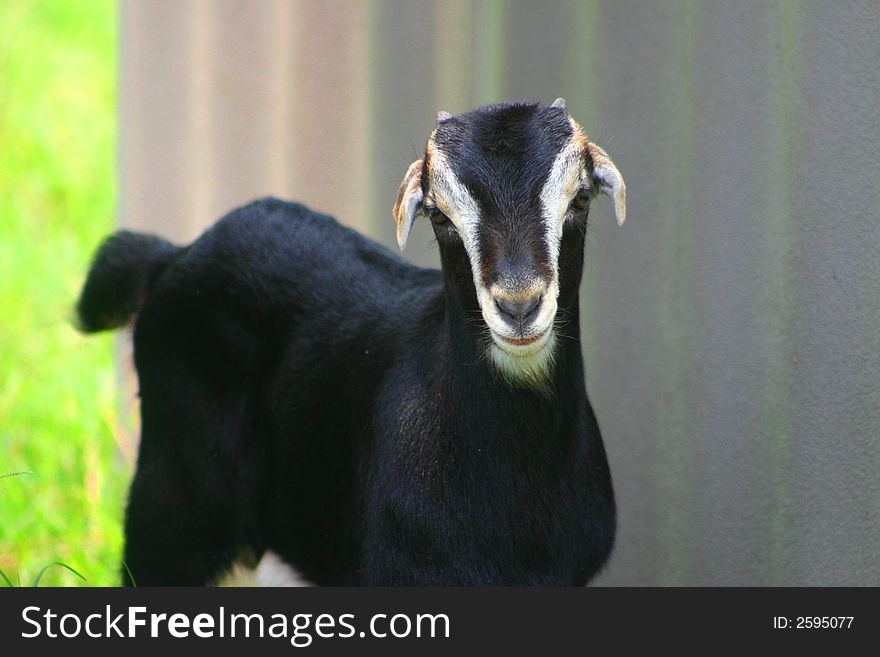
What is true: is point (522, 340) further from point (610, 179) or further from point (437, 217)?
point (610, 179)

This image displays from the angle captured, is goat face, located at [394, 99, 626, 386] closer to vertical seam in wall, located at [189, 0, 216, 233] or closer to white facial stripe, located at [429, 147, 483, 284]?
white facial stripe, located at [429, 147, 483, 284]

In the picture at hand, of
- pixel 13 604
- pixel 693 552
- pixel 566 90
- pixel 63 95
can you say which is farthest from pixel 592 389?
pixel 63 95

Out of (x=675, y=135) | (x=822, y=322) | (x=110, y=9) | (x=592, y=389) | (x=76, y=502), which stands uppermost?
(x=110, y=9)

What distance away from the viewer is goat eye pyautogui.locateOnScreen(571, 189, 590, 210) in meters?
2.95

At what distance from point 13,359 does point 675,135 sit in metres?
3.77

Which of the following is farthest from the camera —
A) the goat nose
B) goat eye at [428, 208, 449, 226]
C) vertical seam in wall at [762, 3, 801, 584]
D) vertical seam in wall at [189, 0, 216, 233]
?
vertical seam in wall at [189, 0, 216, 233]

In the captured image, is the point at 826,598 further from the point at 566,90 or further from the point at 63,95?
the point at 63,95

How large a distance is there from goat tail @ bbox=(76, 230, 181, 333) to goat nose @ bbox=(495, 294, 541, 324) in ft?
5.66

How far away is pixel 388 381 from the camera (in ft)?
10.8

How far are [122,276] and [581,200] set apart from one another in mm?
1817

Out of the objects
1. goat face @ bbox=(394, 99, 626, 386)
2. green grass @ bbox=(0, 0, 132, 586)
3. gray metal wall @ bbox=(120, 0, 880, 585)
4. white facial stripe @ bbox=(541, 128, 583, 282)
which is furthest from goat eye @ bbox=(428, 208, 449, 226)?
green grass @ bbox=(0, 0, 132, 586)

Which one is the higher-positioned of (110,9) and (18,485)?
(110,9)

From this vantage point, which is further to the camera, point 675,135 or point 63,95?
point 63,95

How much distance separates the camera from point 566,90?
3.97 meters
